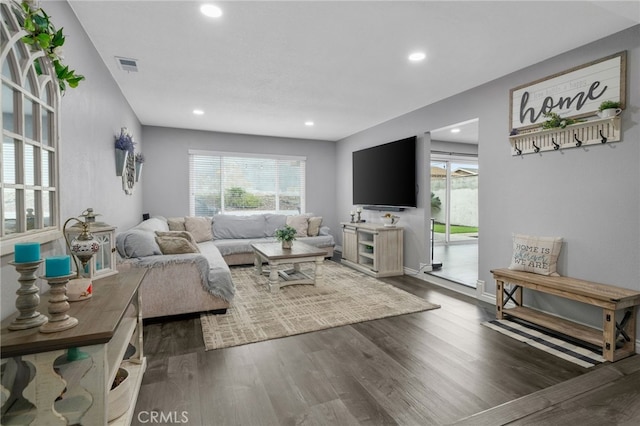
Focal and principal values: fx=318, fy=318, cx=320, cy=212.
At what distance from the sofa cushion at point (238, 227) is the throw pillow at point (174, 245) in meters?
2.52

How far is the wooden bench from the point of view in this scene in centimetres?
231

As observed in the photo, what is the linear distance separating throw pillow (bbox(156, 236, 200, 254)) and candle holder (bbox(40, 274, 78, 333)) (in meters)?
2.16

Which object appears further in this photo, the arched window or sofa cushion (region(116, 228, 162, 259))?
sofa cushion (region(116, 228, 162, 259))

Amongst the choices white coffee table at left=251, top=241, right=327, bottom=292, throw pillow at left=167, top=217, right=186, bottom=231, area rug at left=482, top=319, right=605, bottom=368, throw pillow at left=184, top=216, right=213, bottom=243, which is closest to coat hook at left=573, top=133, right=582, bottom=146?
area rug at left=482, top=319, right=605, bottom=368

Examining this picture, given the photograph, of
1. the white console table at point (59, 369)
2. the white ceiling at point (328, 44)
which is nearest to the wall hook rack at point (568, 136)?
the white ceiling at point (328, 44)

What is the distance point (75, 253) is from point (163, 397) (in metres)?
0.98

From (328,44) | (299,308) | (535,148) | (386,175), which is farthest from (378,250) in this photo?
(328,44)

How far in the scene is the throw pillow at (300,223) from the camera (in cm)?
620

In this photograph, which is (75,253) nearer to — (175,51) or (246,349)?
(246,349)

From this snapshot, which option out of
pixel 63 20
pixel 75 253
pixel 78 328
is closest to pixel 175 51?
pixel 63 20

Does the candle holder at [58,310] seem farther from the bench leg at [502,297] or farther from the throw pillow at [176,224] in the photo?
the throw pillow at [176,224]

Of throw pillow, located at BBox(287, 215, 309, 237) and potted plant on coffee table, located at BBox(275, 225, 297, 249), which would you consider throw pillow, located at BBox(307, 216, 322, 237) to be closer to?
throw pillow, located at BBox(287, 215, 309, 237)

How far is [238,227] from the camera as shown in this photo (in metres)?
6.00

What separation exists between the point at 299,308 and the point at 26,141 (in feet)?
8.64
